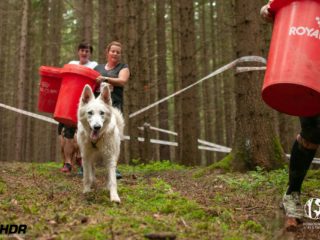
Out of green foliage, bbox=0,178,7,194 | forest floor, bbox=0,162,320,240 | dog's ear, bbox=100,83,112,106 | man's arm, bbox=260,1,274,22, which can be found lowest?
forest floor, bbox=0,162,320,240

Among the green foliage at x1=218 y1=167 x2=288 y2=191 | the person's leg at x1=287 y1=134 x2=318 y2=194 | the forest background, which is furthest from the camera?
the forest background

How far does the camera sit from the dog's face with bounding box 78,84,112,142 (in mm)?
5156

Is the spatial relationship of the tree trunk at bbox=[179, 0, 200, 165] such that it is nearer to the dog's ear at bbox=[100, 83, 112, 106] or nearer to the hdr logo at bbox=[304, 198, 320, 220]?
the dog's ear at bbox=[100, 83, 112, 106]

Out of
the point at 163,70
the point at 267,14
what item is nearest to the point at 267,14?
the point at 267,14

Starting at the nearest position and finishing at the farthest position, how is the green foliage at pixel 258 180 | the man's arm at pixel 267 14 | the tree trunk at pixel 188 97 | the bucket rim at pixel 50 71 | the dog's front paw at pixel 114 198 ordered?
the man's arm at pixel 267 14, the dog's front paw at pixel 114 198, the green foliage at pixel 258 180, the bucket rim at pixel 50 71, the tree trunk at pixel 188 97

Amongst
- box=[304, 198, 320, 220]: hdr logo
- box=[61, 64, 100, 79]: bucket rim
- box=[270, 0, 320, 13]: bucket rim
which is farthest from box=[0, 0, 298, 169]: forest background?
box=[270, 0, 320, 13]: bucket rim

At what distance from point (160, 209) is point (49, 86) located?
11.5 feet

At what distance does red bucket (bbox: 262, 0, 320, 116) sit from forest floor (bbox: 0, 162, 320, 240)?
3.76ft

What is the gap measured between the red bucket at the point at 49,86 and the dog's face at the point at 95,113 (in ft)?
5.50

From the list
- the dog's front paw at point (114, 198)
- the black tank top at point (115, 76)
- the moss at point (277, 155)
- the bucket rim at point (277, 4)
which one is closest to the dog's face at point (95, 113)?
the dog's front paw at point (114, 198)

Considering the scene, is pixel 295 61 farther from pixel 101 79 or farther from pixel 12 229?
pixel 101 79

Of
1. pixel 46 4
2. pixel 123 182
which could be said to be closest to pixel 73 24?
pixel 46 4

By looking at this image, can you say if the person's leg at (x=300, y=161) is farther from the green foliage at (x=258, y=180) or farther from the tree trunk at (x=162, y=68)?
the tree trunk at (x=162, y=68)

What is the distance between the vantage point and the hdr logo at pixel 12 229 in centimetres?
350
